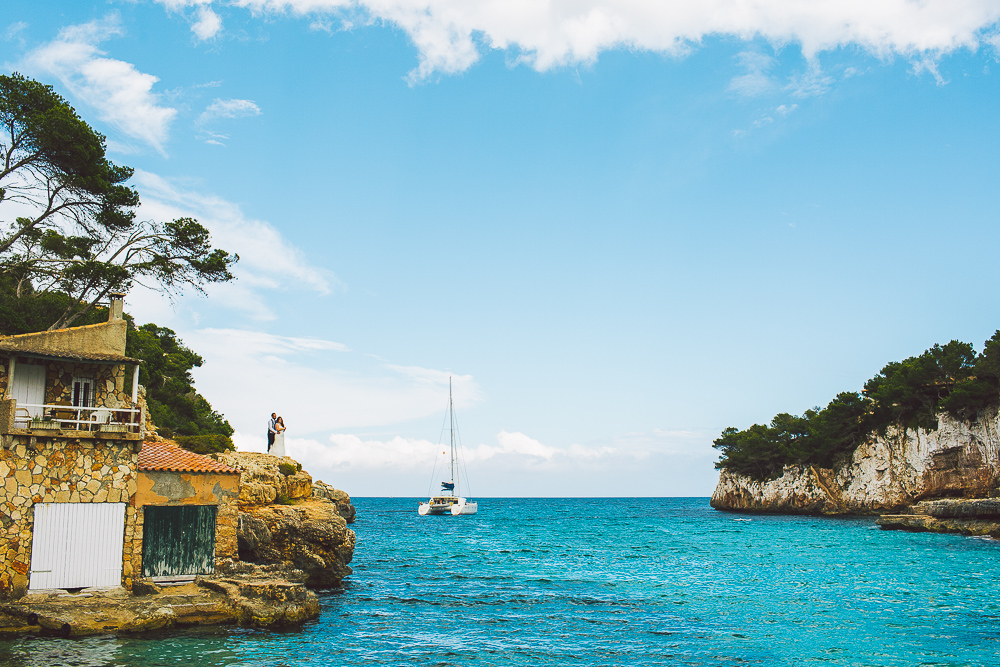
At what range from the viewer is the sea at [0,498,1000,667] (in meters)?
17.8

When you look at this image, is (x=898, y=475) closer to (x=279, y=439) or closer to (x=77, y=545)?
(x=279, y=439)

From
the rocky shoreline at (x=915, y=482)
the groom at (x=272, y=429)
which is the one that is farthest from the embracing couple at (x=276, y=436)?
the rocky shoreline at (x=915, y=482)

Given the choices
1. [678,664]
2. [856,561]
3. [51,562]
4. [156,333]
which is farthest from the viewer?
[156,333]

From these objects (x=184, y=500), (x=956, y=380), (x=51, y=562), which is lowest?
(x=51, y=562)

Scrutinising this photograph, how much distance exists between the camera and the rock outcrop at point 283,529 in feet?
84.8

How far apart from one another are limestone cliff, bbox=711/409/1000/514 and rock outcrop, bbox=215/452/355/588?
61251mm

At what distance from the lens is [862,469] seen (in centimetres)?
7900

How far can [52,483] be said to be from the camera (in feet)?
62.5

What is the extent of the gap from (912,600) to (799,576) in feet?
25.2

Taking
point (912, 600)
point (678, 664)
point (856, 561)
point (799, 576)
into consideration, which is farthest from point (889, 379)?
point (678, 664)

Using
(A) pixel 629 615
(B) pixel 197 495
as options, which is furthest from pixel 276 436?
(A) pixel 629 615

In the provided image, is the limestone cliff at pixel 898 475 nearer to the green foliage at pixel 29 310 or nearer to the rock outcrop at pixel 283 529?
the rock outcrop at pixel 283 529

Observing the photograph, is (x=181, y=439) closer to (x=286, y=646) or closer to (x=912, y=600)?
(x=286, y=646)

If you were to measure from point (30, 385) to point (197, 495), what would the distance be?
6102 mm
